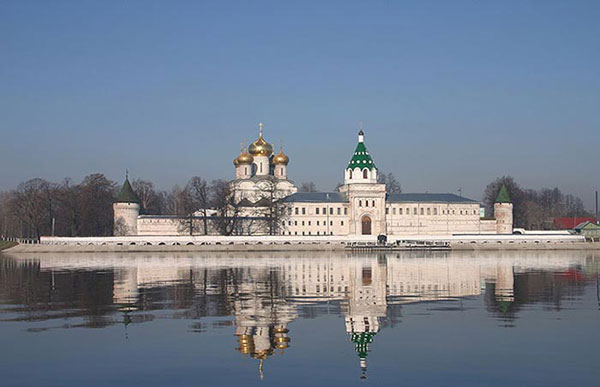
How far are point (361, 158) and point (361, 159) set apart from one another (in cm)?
10

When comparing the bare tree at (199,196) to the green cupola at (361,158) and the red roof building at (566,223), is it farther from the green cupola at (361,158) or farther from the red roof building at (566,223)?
the red roof building at (566,223)

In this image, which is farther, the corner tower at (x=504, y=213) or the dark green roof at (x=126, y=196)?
the corner tower at (x=504, y=213)

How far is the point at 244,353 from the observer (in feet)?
43.7

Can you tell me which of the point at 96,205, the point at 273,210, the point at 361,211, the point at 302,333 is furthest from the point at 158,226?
the point at 302,333

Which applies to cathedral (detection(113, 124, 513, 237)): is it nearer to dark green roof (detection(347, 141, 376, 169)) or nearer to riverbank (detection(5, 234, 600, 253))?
dark green roof (detection(347, 141, 376, 169))

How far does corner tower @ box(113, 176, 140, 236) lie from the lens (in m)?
68.3

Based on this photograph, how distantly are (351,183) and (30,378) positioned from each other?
6434 centimetres

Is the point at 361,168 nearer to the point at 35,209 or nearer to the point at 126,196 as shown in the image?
the point at 126,196

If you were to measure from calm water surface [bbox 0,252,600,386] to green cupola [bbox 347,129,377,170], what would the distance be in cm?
4826

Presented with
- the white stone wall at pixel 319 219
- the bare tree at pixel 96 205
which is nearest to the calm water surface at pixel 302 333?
the bare tree at pixel 96 205

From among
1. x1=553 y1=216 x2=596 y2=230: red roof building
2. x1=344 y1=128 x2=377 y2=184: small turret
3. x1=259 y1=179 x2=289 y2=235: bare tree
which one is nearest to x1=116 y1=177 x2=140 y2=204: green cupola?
x1=259 y1=179 x2=289 y2=235: bare tree

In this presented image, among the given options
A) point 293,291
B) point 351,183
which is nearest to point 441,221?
point 351,183

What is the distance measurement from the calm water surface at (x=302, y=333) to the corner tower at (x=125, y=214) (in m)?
41.7

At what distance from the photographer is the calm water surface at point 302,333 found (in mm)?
11773
